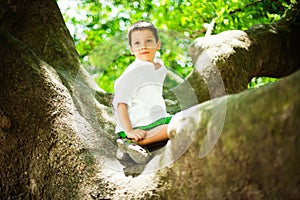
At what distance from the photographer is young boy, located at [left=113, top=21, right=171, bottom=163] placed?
243cm

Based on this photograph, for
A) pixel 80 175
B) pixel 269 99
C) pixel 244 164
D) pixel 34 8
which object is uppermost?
pixel 34 8

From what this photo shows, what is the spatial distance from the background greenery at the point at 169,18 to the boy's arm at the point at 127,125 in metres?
1.08

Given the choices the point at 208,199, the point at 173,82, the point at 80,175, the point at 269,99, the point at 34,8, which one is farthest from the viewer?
the point at 34,8

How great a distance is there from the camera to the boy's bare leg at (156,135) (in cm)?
241

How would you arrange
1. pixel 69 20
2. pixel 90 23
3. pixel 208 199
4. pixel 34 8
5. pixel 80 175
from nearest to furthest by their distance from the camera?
pixel 208 199 → pixel 80 175 → pixel 34 8 → pixel 90 23 → pixel 69 20

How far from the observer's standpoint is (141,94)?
2.64 meters

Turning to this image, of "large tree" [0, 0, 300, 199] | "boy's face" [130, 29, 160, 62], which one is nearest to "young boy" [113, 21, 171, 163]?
"boy's face" [130, 29, 160, 62]

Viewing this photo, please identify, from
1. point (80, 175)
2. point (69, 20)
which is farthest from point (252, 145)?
point (69, 20)

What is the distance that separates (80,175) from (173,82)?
1.40 meters

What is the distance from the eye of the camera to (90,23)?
7.96m

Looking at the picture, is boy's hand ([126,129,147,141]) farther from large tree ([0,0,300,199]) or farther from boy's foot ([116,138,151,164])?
large tree ([0,0,300,199])

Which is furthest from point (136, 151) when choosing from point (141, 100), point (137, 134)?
point (141, 100)

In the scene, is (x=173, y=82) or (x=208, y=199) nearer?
(x=208, y=199)

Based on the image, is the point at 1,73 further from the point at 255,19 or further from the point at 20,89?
the point at 255,19
